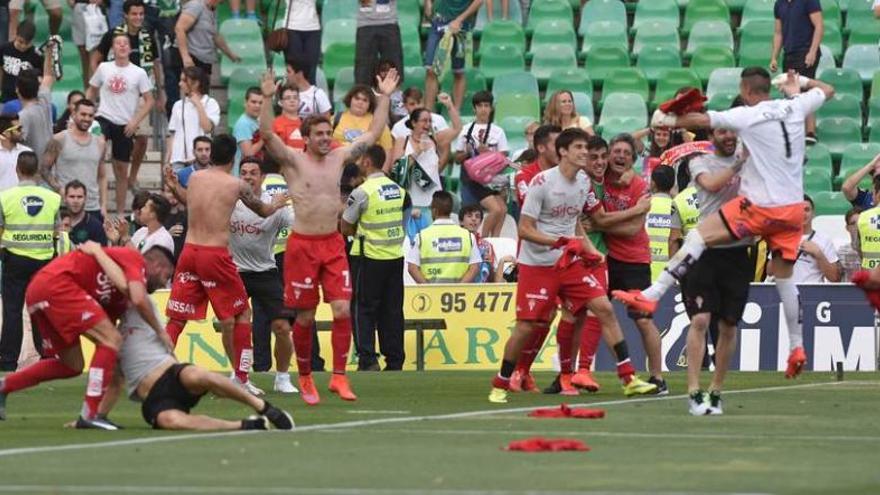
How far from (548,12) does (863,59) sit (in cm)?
432

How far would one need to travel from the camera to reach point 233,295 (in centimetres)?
1742

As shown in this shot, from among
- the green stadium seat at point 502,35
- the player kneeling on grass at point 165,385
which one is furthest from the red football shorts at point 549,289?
the green stadium seat at point 502,35

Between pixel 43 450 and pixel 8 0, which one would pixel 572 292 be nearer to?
pixel 43 450

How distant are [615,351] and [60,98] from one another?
42.1 ft

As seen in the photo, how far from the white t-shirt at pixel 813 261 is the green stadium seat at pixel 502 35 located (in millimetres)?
7164

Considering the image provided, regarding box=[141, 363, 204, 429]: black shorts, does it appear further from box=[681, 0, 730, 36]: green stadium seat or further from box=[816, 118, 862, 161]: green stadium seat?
box=[681, 0, 730, 36]: green stadium seat

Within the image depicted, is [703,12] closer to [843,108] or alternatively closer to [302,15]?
[843,108]

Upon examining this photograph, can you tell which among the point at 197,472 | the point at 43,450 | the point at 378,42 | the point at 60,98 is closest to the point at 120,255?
the point at 43,450

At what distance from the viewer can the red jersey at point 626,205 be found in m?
18.2

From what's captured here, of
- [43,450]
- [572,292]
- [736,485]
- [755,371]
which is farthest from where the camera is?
[755,371]

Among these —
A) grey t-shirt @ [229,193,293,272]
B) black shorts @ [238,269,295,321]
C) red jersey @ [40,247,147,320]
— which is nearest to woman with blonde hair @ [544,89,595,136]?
grey t-shirt @ [229,193,293,272]

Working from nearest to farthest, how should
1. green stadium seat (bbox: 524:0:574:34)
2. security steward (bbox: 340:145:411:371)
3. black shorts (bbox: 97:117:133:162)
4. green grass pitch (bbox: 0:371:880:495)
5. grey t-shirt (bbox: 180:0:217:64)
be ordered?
green grass pitch (bbox: 0:371:880:495) → security steward (bbox: 340:145:411:371) → black shorts (bbox: 97:117:133:162) → grey t-shirt (bbox: 180:0:217:64) → green stadium seat (bbox: 524:0:574:34)

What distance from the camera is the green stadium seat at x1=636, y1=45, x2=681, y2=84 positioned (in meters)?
29.5

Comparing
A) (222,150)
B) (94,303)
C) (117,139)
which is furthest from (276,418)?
(117,139)
